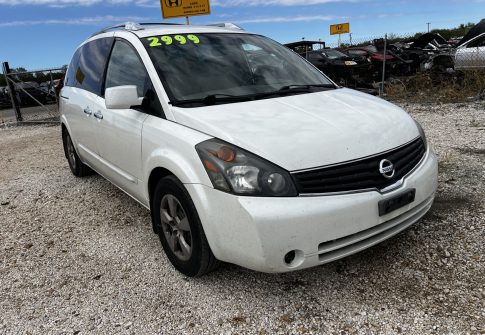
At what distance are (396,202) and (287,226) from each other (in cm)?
73

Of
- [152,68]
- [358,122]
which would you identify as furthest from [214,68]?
[358,122]

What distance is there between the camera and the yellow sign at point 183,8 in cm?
1009

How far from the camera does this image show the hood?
241cm

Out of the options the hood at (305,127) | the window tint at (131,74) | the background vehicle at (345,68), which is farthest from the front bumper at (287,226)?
the background vehicle at (345,68)

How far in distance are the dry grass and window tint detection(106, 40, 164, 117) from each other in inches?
332

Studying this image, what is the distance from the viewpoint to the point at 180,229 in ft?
9.32

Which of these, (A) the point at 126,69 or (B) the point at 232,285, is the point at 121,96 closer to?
(A) the point at 126,69

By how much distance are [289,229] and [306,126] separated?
689 mm

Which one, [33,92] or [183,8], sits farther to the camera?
[33,92]

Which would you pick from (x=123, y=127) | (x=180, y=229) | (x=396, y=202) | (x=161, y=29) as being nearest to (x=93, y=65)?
(x=161, y=29)

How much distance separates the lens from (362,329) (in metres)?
2.34

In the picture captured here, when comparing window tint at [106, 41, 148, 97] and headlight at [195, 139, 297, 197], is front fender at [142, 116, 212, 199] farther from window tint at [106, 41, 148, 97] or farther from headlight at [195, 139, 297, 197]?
window tint at [106, 41, 148, 97]

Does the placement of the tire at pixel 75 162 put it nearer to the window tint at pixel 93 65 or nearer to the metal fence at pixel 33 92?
the window tint at pixel 93 65

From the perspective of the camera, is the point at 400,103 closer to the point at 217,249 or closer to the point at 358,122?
the point at 358,122
